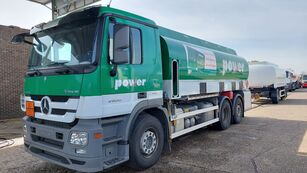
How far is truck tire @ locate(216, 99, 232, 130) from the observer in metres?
8.12

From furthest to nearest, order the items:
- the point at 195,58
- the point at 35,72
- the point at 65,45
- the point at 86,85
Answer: the point at 195,58 → the point at 35,72 → the point at 65,45 → the point at 86,85

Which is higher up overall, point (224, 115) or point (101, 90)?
point (101, 90)

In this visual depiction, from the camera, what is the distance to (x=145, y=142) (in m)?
4.65

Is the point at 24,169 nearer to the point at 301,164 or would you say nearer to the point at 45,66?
the point at 45,66

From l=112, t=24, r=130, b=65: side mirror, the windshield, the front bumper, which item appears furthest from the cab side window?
the front bumper

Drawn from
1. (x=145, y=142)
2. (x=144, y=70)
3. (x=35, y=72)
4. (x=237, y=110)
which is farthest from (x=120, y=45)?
(x=237, y=110)

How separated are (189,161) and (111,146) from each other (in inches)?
74.8

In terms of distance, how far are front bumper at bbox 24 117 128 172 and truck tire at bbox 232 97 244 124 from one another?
6284 millimetres

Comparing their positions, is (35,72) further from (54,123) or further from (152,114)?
(152,114)

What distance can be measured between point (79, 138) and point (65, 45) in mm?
1524

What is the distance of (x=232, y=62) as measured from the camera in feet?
28.6

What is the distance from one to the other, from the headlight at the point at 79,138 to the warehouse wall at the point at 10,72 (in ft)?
27.9

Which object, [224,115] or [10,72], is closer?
[224,115]

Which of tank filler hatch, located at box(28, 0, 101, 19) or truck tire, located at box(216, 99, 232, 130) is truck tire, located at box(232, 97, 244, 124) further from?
tank filler hatch, located at box(28, 0, 101, 19)
